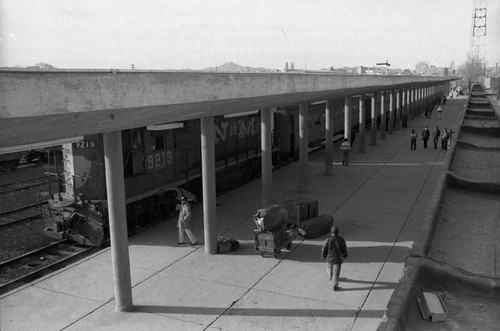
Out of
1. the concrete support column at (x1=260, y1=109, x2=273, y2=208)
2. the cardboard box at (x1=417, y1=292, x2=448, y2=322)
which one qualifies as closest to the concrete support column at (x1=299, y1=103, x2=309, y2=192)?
the concrete support column at (x1=260, y1=109, x2=273, y2=208)

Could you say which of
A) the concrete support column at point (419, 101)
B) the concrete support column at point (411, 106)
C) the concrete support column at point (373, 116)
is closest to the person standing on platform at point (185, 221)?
the concrete support column at point (373, 116)

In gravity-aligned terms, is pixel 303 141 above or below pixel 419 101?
below

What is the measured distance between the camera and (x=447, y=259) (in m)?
9.94

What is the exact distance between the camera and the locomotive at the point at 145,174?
43.2ft

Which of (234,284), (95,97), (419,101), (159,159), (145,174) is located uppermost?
(95,97)

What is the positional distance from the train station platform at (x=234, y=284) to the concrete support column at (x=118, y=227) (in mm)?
356

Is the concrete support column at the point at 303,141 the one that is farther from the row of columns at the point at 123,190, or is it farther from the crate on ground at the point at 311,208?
the crate on ground at the point at 311,208

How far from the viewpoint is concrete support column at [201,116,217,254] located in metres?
12.0

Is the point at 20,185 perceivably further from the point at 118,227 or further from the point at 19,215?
the point at 118,227

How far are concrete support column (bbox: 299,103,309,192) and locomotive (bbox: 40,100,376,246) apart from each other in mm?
2567

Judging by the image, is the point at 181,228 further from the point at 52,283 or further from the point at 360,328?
the point at 360,328

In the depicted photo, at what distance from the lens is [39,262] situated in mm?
12281

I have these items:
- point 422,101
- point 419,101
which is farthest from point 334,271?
point 422,101

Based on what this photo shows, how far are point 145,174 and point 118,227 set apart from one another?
540cm
